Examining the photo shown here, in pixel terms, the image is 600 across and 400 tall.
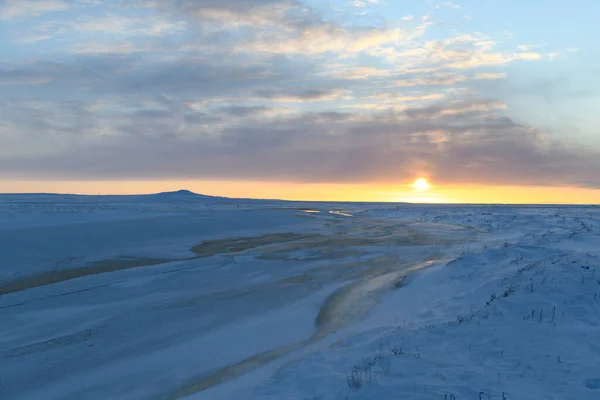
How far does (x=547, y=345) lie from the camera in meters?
7.43

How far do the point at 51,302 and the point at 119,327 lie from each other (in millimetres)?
3153

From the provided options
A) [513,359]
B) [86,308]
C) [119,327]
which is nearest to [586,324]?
[513,359]

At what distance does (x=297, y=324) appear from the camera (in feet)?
35.6

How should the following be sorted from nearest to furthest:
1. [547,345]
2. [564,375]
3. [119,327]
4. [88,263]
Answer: [564,375] < [547,345] < [119,327] < [88,263]

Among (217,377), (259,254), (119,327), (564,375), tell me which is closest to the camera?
(564,375)

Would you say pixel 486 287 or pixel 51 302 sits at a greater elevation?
pixel 486 287

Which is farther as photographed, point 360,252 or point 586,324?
point 360,252

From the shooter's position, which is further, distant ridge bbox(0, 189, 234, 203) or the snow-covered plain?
distant ridge bbox(0, 189, 234, 203)

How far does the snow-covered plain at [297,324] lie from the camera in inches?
266

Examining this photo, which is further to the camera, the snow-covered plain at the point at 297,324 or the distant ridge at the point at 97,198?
the distant ridge at the point at 97,198

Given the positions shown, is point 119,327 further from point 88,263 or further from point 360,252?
point 360,252

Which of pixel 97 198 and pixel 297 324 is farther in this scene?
pixel 97 198

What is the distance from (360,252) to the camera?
861 inches

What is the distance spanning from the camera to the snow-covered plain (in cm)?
677
